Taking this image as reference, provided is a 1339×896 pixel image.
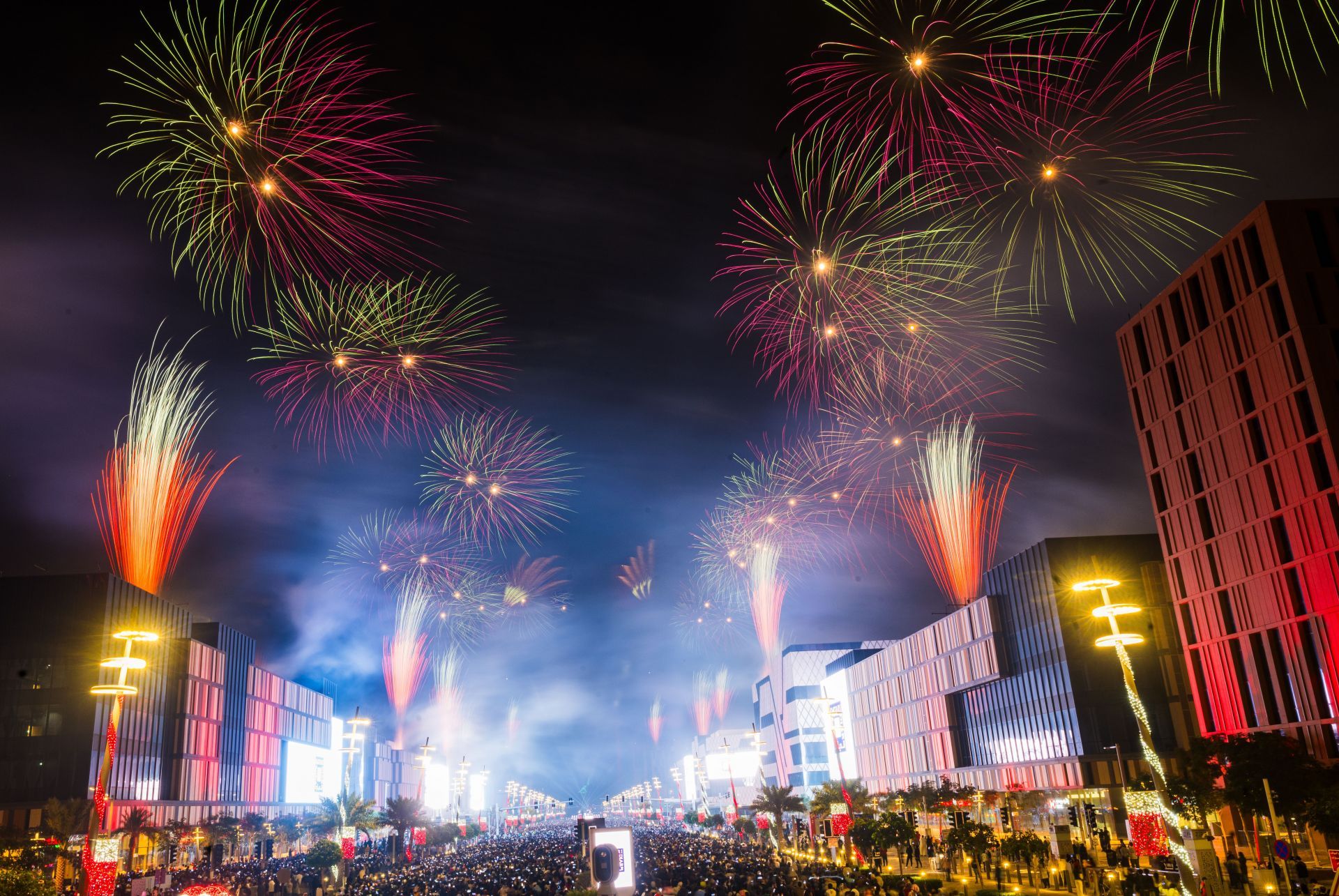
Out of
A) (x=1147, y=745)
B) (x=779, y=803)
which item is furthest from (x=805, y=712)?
(x=1147, y=745)

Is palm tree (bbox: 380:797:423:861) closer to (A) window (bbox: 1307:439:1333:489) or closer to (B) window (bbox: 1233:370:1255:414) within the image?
(B) window (bbox: 1233:370:1255:414)

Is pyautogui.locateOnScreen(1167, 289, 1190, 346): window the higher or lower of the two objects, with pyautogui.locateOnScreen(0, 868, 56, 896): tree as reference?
higher

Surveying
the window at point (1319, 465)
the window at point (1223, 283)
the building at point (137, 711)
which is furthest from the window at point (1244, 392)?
the building at point (137, 711)

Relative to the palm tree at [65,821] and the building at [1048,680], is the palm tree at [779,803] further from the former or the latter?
the palm tree at [65,821]

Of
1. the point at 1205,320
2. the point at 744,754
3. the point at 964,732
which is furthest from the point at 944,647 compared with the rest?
the point at 744,754

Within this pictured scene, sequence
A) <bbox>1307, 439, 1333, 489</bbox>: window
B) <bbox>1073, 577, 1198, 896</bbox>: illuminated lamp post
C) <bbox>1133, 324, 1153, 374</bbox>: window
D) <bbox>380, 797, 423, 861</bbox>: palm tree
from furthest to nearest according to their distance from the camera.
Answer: <bbox>380, 797, 423, 861</bbox>: palm tree
<bbox>1133, 324, 1153, 374</bbox>: window
<bbox>1307, 439, 1333, 489</bbox>: window
<bbox>1073, 577, 1198, 896</bbox>: illuminated lamp post

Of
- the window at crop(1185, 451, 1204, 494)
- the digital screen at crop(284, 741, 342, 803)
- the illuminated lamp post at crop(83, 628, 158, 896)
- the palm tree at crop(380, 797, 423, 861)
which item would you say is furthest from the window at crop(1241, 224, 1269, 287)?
the digital screen at crop(284, 741, 342, 803)
